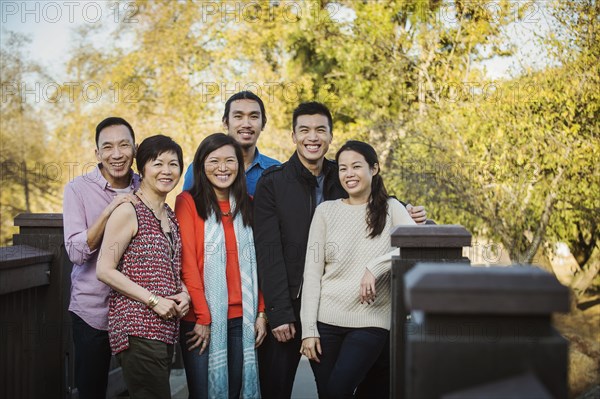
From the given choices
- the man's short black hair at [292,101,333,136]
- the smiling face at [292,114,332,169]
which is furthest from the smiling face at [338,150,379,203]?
the man's short black hair at [292,101,333,136]

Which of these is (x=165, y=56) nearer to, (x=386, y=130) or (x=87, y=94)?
(x=87, y=94)

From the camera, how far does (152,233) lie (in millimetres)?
2633

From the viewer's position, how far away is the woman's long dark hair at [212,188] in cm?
295

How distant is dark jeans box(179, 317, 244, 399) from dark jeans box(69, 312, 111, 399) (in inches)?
12.9

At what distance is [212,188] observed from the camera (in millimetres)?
2980

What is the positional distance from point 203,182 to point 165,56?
39.1 ft

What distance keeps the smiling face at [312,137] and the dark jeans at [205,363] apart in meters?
0.78

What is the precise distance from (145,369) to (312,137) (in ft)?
4.05

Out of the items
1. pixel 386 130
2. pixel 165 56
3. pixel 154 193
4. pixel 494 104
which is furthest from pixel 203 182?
pixel 165 56

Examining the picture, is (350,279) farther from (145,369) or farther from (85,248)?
(85,248)

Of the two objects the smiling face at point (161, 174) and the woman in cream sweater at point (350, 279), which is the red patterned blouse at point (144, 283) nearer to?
the smiling face at point (161, 174)

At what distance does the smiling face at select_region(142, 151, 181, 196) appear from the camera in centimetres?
273

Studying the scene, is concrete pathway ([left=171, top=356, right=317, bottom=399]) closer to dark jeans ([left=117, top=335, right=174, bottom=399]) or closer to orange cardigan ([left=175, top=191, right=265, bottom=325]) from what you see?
orange cardigan ([left=175, top=191, right=265, bottom=325])

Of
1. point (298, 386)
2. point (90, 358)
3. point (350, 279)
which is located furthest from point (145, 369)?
point (298, 386)
